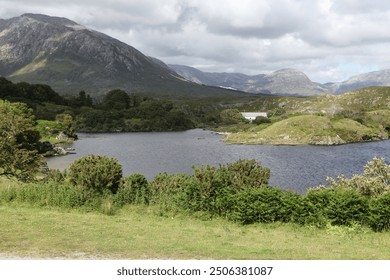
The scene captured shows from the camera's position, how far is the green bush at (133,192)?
27891 mm

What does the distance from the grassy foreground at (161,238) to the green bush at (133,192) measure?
8.62 feet

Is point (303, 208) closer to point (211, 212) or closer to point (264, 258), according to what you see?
point (211, 212)

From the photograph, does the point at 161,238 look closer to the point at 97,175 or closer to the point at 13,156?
the point at 97,175

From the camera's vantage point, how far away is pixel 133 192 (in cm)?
2923

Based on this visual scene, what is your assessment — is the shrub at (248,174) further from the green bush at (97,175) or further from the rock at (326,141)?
the rock at (326,141)

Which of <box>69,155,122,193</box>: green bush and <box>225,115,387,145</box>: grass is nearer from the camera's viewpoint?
<box>69,155,122,193</box>: green bush

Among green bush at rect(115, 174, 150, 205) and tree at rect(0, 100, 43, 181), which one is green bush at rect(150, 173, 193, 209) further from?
tree at rect(0, 100, 43, 181)

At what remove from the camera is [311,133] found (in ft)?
497

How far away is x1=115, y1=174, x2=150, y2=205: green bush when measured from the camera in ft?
91.5

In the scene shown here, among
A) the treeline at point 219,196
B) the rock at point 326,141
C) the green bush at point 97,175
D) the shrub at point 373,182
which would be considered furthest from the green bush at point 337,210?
the rock at point 326,141

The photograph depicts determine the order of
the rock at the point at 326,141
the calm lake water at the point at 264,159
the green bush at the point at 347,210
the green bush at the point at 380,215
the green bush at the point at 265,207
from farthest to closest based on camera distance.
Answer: the rock at the point at 326,141 < the calm lake water at the point at 264,159 < the green bush at the point at 265,207 < the green bush at the point at 347,210 < the green bush at the point at 380,215

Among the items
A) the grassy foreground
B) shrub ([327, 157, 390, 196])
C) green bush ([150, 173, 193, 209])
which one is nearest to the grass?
shrub ([327, 157, 390, 196])

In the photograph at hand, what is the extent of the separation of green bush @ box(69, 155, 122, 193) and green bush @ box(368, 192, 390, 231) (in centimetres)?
1732

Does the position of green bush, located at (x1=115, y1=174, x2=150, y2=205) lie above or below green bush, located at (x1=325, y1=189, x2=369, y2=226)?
below
